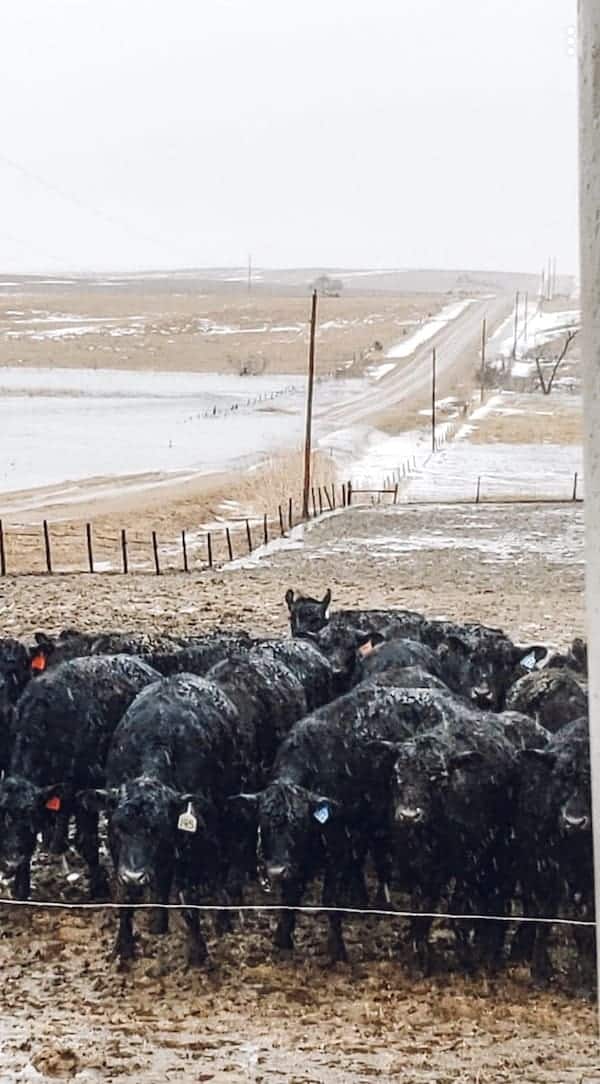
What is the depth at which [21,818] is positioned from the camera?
8625mm

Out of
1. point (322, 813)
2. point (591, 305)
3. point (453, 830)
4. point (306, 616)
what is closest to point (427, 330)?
point (306, 616)

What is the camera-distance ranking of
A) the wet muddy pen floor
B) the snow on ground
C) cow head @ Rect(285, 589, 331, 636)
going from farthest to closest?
the snow on ground
cow head @ Rect(285, 589, 331, 636)
the wet muddy pen floor

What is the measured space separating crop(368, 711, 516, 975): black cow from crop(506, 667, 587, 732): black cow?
6.95 ft

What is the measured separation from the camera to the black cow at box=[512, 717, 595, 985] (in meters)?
7.75

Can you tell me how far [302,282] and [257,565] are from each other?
17155 centimetres

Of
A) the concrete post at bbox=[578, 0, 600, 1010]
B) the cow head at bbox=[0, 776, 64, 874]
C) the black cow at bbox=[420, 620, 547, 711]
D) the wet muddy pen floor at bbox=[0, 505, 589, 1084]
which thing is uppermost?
the concrete post at bbox=[578, 0, 600, 1010]

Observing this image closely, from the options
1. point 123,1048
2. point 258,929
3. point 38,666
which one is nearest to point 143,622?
point 38,666

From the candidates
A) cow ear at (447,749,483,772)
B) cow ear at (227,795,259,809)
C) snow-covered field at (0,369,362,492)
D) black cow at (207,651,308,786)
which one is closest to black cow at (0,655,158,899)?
black cow at (207,651,308,786)

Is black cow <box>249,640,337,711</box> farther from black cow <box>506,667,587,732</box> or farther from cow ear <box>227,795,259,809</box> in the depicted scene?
cow ear <box>227,795,259,809</box>

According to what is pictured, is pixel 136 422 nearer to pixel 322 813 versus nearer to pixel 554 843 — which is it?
pixel 322 813

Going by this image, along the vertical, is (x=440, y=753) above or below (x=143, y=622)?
above

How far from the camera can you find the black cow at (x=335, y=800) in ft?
25.8

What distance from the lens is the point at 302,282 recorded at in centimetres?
19038

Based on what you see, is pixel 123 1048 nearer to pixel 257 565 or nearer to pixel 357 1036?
pixel 357 1036
